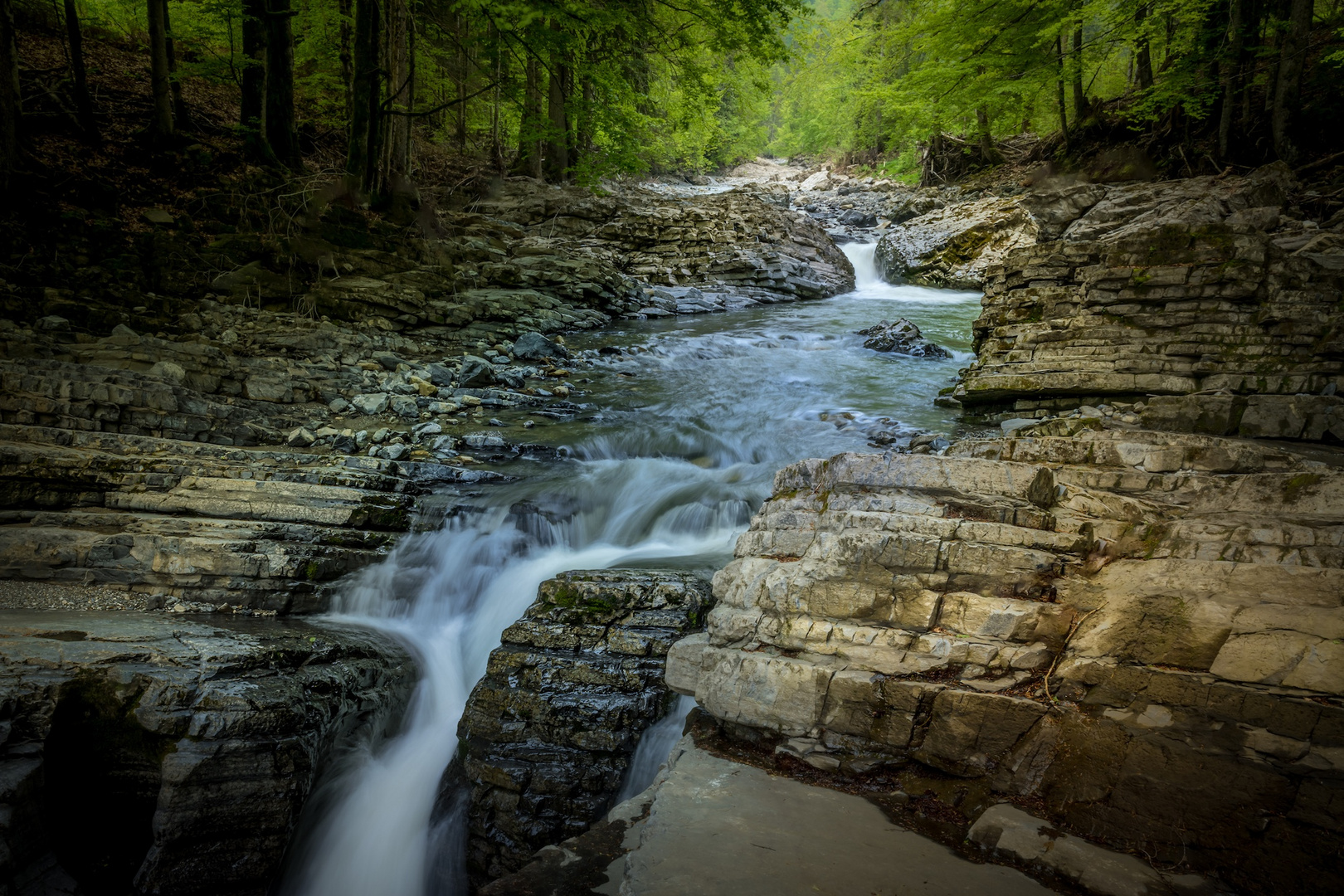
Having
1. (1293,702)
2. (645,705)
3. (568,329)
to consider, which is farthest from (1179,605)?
(568,329)

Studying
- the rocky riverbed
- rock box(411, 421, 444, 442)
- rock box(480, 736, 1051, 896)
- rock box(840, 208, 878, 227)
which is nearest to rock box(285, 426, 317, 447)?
the rocky riverbed

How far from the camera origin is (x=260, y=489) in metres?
5.31

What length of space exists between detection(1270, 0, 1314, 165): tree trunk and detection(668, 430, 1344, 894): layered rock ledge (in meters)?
11.8

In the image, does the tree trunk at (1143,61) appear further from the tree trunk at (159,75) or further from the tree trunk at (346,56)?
the tree trunk at (159,75)

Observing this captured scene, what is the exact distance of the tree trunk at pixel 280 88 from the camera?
40.4 ft

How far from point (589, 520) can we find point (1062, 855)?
4820 mm

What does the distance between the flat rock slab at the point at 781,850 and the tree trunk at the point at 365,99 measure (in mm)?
14469

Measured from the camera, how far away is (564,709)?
4.04m

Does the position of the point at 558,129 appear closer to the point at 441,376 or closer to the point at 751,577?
the point at 441,376

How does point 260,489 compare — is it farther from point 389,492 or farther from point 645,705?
point 645,705

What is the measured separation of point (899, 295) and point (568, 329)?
35.0 ft

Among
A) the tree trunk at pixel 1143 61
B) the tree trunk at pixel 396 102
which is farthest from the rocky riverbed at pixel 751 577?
the tree trunk at pixel 1143 61

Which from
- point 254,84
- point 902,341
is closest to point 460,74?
point 254,84

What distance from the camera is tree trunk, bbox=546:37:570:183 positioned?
1758cm
